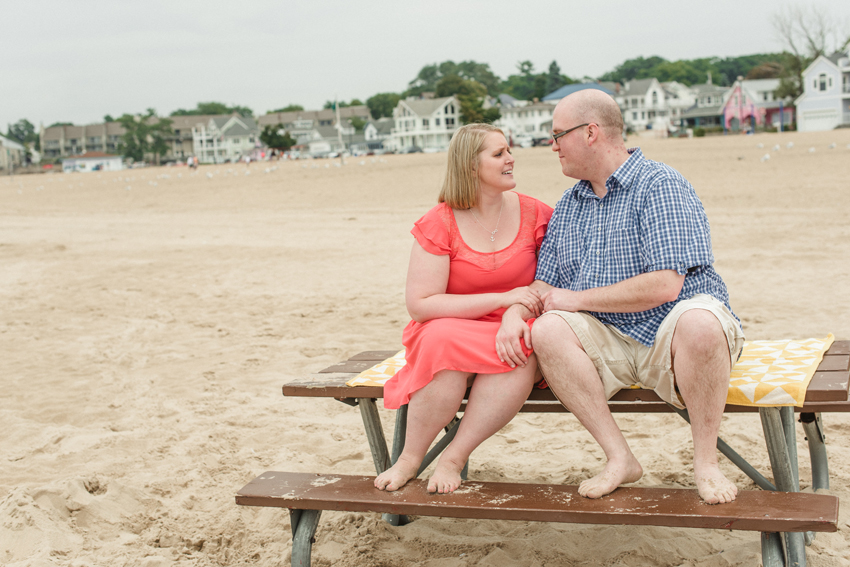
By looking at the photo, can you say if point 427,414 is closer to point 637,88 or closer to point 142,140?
point 637,88

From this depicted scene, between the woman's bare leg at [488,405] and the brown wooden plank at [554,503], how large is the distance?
13 cm

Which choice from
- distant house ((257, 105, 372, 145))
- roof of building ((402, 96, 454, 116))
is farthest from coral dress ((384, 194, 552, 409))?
distant house ((257, 105, 372, 145))

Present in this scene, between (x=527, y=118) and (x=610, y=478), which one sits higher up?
(x=527, y=118)

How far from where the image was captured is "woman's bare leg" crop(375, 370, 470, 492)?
2.63 metres

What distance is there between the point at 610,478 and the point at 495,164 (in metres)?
1.29

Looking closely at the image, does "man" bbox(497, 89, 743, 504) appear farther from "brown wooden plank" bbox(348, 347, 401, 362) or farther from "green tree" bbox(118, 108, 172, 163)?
"green tree" bbox(118, 108, 172, 163)

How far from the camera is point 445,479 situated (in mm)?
2527

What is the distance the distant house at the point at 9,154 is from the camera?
302 ft

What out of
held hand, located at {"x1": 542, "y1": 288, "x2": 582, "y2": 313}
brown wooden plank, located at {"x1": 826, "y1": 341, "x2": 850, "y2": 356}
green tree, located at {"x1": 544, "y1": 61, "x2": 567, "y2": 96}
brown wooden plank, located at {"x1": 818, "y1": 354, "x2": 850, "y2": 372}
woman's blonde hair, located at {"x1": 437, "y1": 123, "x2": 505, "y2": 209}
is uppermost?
green tree, located at {"x1": 544, "y1": 61, "x2": 567, "y2": 96}

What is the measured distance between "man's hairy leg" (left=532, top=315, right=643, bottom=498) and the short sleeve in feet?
1.78

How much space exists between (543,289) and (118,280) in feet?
24.5

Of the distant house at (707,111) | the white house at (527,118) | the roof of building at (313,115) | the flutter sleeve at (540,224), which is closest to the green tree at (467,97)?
the white house at (527,118)

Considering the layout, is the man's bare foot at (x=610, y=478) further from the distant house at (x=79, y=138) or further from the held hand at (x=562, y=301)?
the distant house at (x=79, y=138)

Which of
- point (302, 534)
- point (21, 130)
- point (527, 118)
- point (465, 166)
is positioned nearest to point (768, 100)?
point (527, 118)
